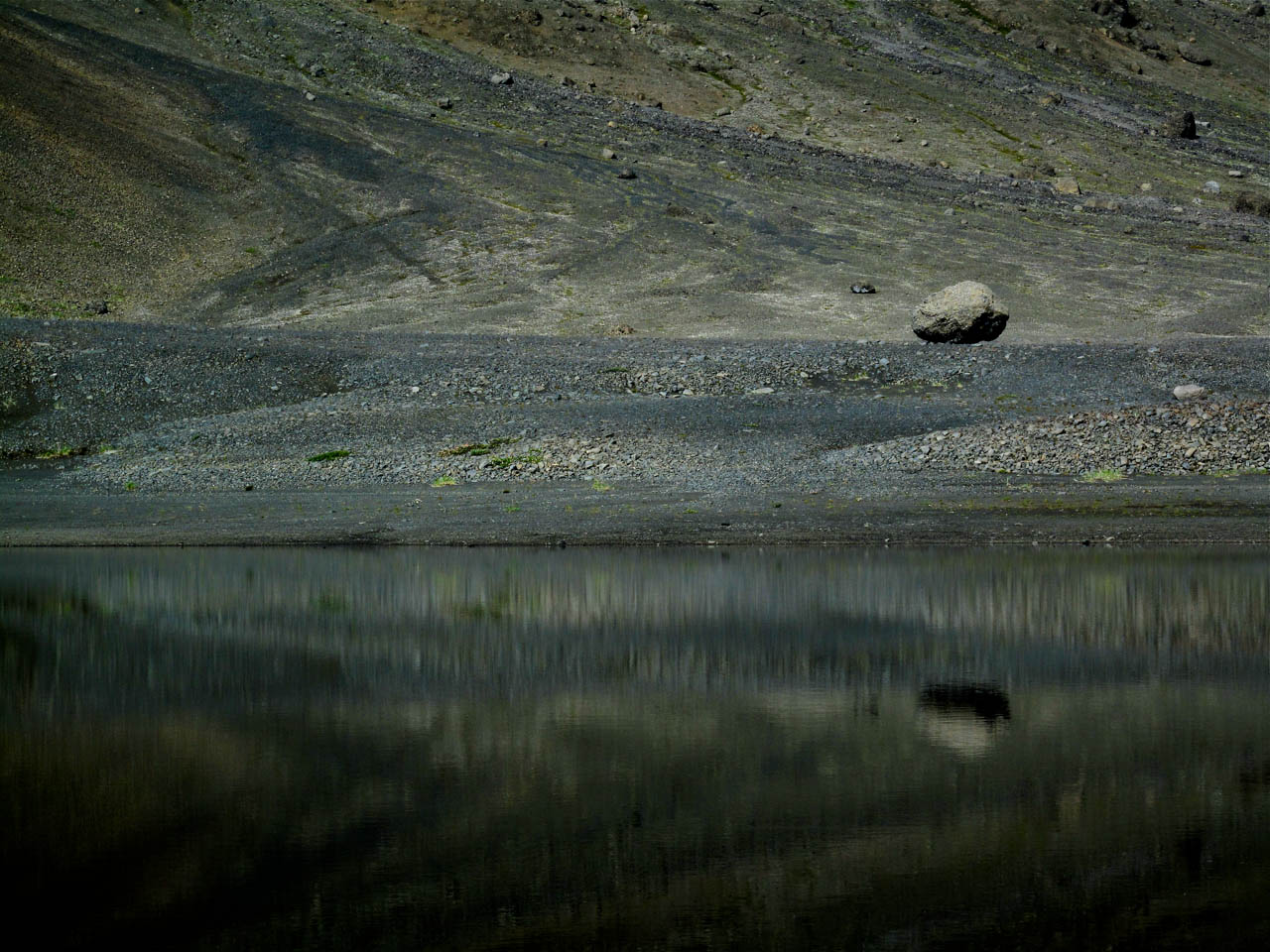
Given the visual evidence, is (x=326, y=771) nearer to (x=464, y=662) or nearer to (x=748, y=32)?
(x=464, y=662)

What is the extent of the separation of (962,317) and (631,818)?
3146cm

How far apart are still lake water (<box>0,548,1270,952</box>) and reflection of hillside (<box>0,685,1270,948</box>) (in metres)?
0.02

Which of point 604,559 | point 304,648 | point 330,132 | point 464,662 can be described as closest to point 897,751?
point 464,662

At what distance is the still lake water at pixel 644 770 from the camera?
5.47 meters

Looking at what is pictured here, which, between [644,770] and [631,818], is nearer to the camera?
[631,818]

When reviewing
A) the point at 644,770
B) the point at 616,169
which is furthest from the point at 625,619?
the point at 616,169

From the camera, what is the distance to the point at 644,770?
7422 mm

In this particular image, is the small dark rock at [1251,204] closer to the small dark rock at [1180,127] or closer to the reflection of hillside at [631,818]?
the small dark rock at [1180,127]

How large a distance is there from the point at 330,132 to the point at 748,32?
3322cm

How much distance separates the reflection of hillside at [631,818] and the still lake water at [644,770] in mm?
23

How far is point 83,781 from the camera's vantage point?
7.26 meters

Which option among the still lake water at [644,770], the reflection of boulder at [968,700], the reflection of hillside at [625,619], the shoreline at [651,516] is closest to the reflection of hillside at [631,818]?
the still lake water at [644,770]

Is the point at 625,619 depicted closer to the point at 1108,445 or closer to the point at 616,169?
the point at 1108,445

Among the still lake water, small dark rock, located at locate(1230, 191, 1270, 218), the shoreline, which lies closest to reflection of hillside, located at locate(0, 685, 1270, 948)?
the still lake water
